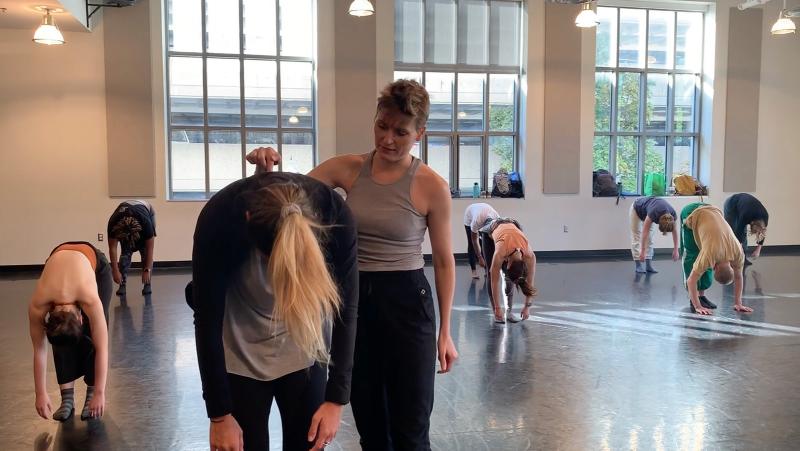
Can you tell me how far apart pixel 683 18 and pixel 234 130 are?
7297 millimetres

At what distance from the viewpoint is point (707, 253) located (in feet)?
17.1

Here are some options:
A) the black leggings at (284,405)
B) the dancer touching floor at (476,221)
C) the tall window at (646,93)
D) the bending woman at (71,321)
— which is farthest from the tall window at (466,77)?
the black leggings at (284,405)

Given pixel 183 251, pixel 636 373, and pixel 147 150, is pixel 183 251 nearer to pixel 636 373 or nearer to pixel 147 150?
pixel 147 150

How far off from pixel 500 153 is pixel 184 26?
4915 millimetres

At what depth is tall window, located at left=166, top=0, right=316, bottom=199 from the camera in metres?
8.92

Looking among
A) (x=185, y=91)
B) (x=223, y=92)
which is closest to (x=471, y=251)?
(x=223, y=92)

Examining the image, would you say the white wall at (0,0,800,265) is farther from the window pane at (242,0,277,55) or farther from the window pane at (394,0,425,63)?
the window pane at (242,0,277,55)

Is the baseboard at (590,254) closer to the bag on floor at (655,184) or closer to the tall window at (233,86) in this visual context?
the bag on floor at (655,184)

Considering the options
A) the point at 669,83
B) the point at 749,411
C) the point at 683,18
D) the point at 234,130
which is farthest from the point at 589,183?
the point at 749,411

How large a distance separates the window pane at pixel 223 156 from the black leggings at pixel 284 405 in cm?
780

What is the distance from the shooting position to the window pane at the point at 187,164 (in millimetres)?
9000

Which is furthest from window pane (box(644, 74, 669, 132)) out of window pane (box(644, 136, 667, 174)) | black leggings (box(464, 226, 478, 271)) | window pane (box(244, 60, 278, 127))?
window pane (box(244, 60, 278, 127))

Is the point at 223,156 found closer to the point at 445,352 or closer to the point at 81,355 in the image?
the point at 81,355

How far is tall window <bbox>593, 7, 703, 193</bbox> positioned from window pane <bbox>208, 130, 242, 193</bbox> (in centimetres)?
546
